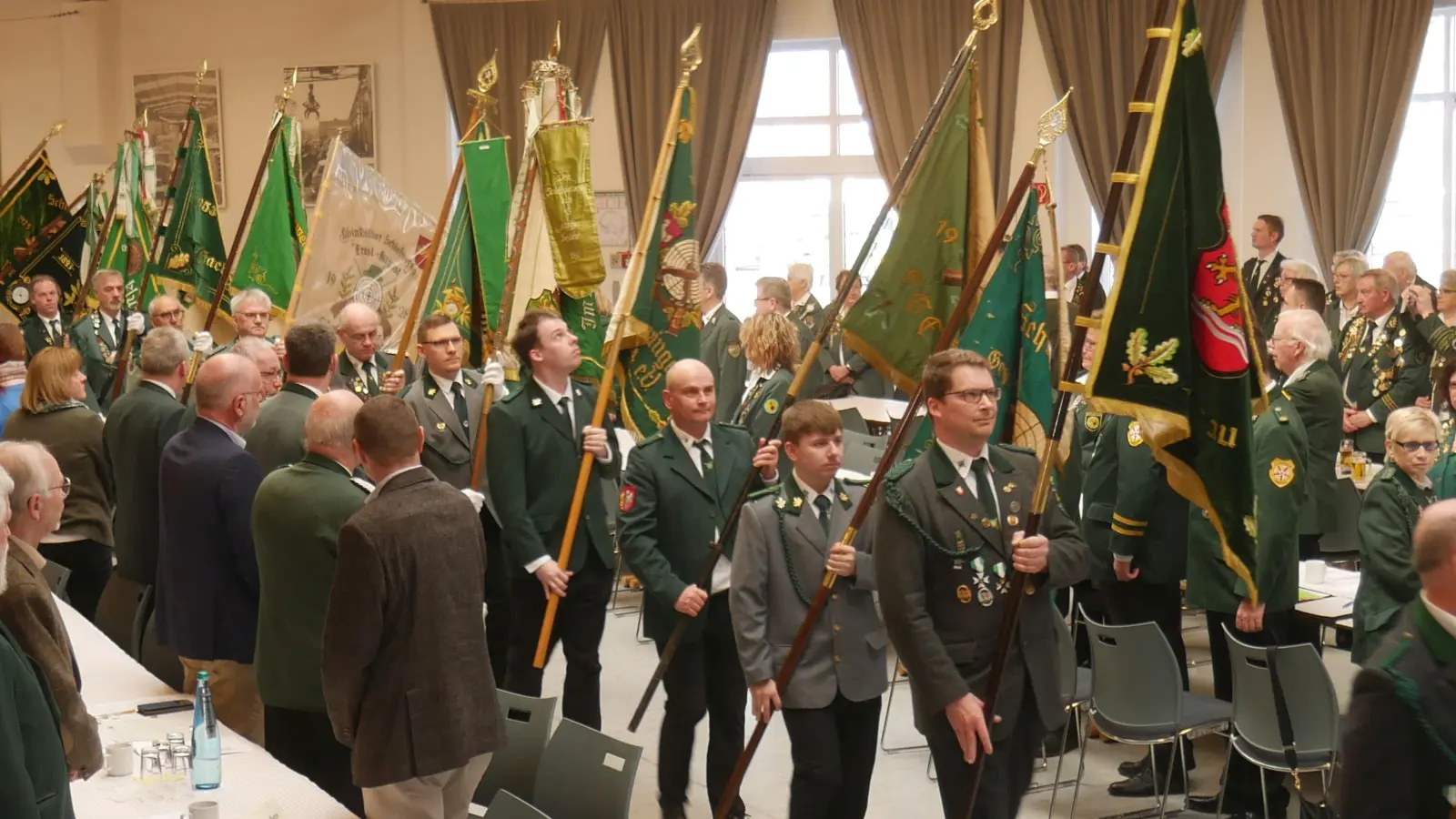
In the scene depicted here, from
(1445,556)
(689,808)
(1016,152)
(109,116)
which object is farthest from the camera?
(109,116)

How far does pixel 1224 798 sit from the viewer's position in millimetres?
5605

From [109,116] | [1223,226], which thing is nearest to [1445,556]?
[1223,226]

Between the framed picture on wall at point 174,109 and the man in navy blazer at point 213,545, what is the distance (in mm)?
11761

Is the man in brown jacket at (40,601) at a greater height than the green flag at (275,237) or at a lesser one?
lesser

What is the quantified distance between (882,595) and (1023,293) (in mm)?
1695

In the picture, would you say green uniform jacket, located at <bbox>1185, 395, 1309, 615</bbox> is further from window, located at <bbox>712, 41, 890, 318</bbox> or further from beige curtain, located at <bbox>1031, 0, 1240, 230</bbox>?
window, located at <bbox>712, 41, 890, 318</bbox>

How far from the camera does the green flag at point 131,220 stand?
1069 centimetres

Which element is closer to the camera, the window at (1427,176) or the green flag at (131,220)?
the green flag at (131,220)

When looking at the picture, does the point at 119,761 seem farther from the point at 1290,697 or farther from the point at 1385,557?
the point at 1385,557

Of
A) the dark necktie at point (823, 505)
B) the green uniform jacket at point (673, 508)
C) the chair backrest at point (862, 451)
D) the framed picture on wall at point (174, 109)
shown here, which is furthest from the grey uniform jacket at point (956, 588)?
the framed picture on wall at point (174, 109)

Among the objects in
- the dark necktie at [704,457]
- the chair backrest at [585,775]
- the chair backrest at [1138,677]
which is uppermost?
the dark necktie at [704,457]

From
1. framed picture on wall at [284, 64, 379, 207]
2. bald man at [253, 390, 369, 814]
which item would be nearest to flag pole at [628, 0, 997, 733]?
bald man at [253, 390, 369, 814]

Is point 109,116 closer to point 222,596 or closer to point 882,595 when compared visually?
point 222,596

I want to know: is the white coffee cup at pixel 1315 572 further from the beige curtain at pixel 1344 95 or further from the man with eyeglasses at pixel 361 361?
the beige curtain at pixel 1344 95
